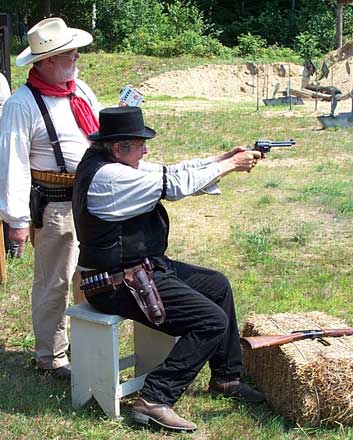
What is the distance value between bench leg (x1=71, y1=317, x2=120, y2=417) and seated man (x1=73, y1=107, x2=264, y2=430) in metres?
0.13

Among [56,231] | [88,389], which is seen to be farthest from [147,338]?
[56,231]

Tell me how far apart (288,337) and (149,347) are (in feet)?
2.77

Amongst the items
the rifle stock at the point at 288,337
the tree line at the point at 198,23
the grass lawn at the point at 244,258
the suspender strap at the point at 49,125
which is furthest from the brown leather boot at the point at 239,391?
the tree line at the point at 198,23

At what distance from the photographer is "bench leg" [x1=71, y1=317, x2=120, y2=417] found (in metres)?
4.21

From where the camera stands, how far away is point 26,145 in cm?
460

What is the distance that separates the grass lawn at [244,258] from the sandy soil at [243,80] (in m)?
11.7

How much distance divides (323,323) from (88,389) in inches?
55.6

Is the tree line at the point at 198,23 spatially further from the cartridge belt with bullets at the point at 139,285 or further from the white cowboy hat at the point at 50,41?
the cartridge belt with bullets at the point at 139,285

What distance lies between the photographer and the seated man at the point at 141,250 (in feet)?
13.3

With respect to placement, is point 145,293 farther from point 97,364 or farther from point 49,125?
point 49,125

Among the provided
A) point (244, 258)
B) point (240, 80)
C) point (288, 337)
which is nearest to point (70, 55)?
point (288, 337)

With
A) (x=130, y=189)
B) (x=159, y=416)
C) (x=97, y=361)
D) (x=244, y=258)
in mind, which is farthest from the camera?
(x=244, y=258)

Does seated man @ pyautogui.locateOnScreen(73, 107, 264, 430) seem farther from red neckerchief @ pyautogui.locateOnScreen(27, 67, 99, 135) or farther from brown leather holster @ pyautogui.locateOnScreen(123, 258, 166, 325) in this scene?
red neckerchief @ pyautogui.locateOnScreen(27, 67, 99, 135)

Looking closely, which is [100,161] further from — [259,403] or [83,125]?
[259,403]
